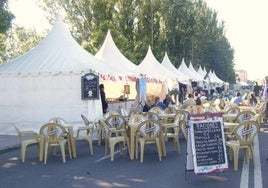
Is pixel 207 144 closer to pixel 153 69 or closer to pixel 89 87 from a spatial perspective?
pixel 89 87

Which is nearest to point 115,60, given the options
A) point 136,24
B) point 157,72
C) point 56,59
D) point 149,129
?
point 157,72

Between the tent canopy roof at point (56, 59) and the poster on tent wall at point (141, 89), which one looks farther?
the poster on tent wall at point (141, 89)

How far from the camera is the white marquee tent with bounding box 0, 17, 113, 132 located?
14.7 m

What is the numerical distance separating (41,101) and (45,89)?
1.62 feet

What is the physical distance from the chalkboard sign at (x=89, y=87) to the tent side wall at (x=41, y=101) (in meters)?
0.20

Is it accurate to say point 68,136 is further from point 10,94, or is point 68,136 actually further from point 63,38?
point 63,38

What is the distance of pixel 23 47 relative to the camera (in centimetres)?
6078

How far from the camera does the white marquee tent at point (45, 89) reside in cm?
1466

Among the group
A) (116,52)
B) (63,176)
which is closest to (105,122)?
(63,176)

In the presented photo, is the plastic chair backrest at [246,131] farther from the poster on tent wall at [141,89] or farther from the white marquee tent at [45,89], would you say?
the poster on tent wall at [141,89]

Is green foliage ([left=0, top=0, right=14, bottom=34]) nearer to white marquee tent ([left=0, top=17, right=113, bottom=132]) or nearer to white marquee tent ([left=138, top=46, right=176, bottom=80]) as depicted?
white marquee tent ([left=0, top=17, right=113, bottom=132])


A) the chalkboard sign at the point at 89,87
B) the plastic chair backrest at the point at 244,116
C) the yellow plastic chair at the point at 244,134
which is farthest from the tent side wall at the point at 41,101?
the yellow plastic chair at the point at 244,134

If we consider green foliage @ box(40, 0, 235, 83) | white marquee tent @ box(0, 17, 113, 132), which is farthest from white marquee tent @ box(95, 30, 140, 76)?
green foliage @ box(40, 0, 235, 83)

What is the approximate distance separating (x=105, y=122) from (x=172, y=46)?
36928 millimetres
